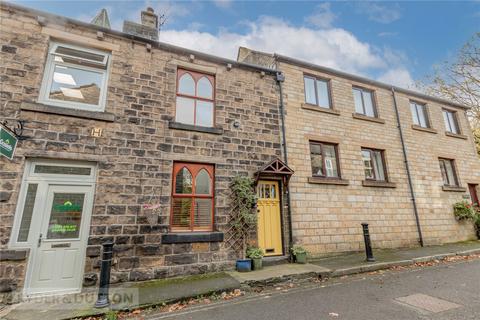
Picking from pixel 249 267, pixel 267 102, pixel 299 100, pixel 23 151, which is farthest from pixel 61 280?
pixel 299 100

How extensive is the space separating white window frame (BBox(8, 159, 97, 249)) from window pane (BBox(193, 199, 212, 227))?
2.60 m

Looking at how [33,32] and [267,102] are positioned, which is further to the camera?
[267,102]

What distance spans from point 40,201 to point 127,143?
2.19 m

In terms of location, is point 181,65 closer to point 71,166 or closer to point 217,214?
point 71,166

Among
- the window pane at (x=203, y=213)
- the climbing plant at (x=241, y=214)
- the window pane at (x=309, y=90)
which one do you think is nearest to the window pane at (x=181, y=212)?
the window pane at (x=203, y=213)

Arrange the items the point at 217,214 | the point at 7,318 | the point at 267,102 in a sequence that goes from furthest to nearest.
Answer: the point at 267,102, the point at 217,214, the point at 7,318

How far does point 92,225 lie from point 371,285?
252 inches

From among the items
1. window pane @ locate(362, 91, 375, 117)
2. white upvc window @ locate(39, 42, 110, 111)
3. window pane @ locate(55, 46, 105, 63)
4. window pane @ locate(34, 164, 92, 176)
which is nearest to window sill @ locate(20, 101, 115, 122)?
white upvc window @ locate(39, 42, 110, 111)

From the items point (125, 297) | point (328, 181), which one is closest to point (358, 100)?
point (328, 181)

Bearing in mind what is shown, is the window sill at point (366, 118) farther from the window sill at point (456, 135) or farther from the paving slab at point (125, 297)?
the paving slab at point (125, 297)

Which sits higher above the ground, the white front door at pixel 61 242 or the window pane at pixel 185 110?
the window pane at pixel 185 110

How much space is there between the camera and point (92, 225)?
531 cm

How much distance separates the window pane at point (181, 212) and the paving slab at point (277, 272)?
1.77 metres

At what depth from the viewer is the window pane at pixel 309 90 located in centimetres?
905
